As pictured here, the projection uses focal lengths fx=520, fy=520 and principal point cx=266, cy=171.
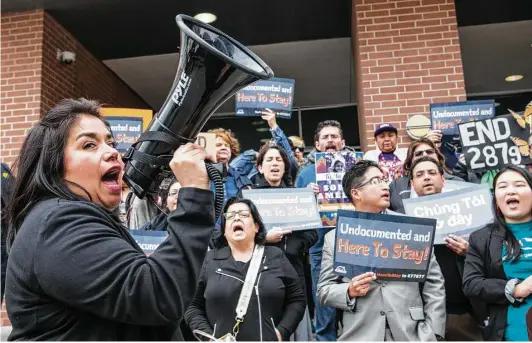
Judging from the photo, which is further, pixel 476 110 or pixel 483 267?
pixel 476 110

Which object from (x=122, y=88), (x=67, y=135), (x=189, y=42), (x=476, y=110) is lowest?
(x=67, y=135)

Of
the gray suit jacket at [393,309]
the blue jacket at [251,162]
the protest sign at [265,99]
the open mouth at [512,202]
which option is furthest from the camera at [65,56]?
the open mouth at [512,202]

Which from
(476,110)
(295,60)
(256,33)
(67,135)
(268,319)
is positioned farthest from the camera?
(295,60)

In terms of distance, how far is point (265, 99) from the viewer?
6035 millimetres

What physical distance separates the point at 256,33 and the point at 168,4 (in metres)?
1.51

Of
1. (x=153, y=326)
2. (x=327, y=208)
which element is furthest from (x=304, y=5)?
(x=153, y=326)

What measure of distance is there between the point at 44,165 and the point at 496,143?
413 centimetres

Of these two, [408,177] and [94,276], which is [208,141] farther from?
[94,276]

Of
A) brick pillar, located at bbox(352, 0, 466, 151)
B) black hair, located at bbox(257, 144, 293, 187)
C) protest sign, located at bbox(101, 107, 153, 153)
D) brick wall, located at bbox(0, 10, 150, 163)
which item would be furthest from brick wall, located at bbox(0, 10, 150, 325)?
brick pillar, located at bbox(352, 0, 466, 151)

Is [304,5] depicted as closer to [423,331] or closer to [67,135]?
[423,331]

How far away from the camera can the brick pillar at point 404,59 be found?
20.9ft

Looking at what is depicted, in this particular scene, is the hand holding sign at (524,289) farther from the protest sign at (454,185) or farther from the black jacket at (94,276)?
the black jacket at (94,276)

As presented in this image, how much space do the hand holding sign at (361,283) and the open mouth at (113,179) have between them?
6.83 ft

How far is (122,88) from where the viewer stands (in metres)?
9.78
